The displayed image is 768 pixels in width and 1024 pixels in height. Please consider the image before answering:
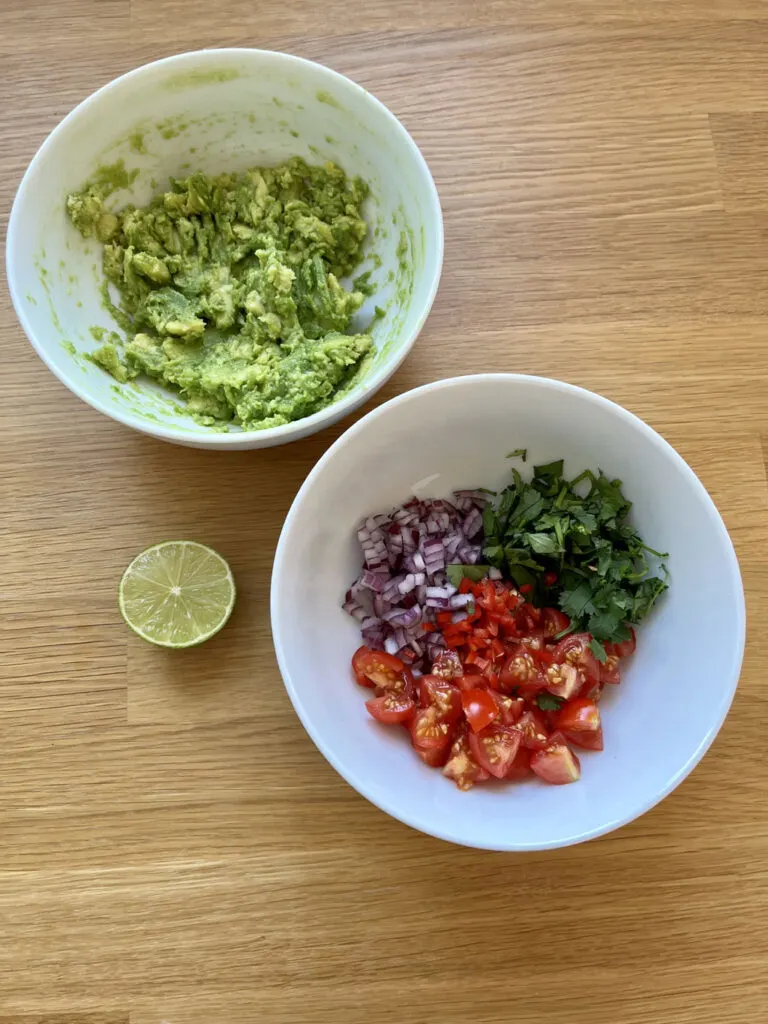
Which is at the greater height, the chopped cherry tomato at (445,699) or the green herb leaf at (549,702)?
the chopped cherry tomato at (445,699)

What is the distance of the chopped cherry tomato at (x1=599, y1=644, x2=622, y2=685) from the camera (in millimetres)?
1358

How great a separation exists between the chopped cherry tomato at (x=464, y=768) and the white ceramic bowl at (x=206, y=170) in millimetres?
551

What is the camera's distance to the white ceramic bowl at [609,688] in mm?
1236

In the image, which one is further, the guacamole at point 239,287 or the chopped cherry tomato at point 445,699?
the guacamole at point 239,287

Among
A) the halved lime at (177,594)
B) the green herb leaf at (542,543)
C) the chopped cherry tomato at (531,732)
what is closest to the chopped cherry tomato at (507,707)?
the chopped cherry tomato at (531,732)

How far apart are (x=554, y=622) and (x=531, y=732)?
0.18m

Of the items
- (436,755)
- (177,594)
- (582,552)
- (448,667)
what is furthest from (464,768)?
(177,594)

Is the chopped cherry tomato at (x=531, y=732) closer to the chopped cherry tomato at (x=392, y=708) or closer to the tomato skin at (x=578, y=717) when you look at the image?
the tomato skin at (x=578, y=717)

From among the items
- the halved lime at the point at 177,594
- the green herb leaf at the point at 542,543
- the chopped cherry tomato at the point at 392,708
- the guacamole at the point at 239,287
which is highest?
the guacamole at the point at 239,287

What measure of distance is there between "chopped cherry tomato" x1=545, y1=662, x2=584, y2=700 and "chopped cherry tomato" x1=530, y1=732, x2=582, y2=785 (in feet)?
0.25

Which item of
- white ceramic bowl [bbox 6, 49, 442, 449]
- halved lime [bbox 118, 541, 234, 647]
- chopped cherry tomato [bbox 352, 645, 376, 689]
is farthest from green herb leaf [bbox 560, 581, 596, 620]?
halved lime [bbox 118, 541, 234, 647]

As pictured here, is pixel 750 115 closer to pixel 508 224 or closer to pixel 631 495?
pixel 508 224

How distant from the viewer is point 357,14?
66.0 inches

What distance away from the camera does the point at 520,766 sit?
1.32 meters
